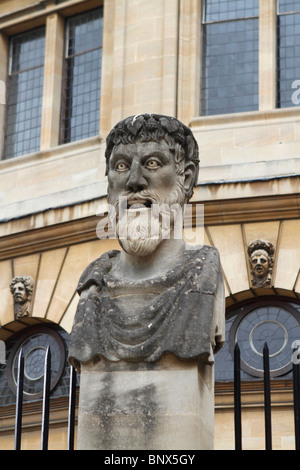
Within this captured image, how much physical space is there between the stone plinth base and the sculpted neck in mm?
777

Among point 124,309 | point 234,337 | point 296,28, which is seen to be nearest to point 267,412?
point 124,309

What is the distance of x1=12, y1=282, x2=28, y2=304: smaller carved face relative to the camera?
23203 millimetres

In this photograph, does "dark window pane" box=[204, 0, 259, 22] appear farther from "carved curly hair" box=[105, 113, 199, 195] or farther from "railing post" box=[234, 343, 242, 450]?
"railing post" box=[234, 343, 242, 450]

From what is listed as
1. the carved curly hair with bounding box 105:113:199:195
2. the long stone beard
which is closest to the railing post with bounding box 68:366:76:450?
the long stone beard

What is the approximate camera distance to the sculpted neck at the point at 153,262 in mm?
9523

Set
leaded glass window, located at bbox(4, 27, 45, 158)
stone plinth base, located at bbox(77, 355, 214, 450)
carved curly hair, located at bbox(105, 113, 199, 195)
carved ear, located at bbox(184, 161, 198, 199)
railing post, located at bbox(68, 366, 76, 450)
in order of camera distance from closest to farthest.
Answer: stone plinth base, located at bbox(77, 355, 214, 450), carved curly hair, located at bbox(105, 113, 199, 195), carved ear, located at bbox(184, 161, 198, 199), railing post, located at bbox(68, 366, 76, 450), leaded glass window, located at bbox(4, 27, 45, 158)

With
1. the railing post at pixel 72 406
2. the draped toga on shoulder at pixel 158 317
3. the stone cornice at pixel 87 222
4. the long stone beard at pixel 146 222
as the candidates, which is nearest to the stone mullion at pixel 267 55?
the stone cornice at pixel 87 222

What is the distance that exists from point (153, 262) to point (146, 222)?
297mm

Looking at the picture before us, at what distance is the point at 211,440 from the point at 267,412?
0.90 metres

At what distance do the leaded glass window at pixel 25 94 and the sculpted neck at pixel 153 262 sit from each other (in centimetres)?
1546

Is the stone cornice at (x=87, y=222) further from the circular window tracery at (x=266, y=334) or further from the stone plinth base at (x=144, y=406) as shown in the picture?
the stone plinth base at (x=144, y=406)

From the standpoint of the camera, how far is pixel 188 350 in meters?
8.91

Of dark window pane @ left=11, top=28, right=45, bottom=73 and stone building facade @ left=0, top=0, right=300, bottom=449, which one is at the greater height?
dark window pane @ left=11, top=28, right=45, bottom=73
